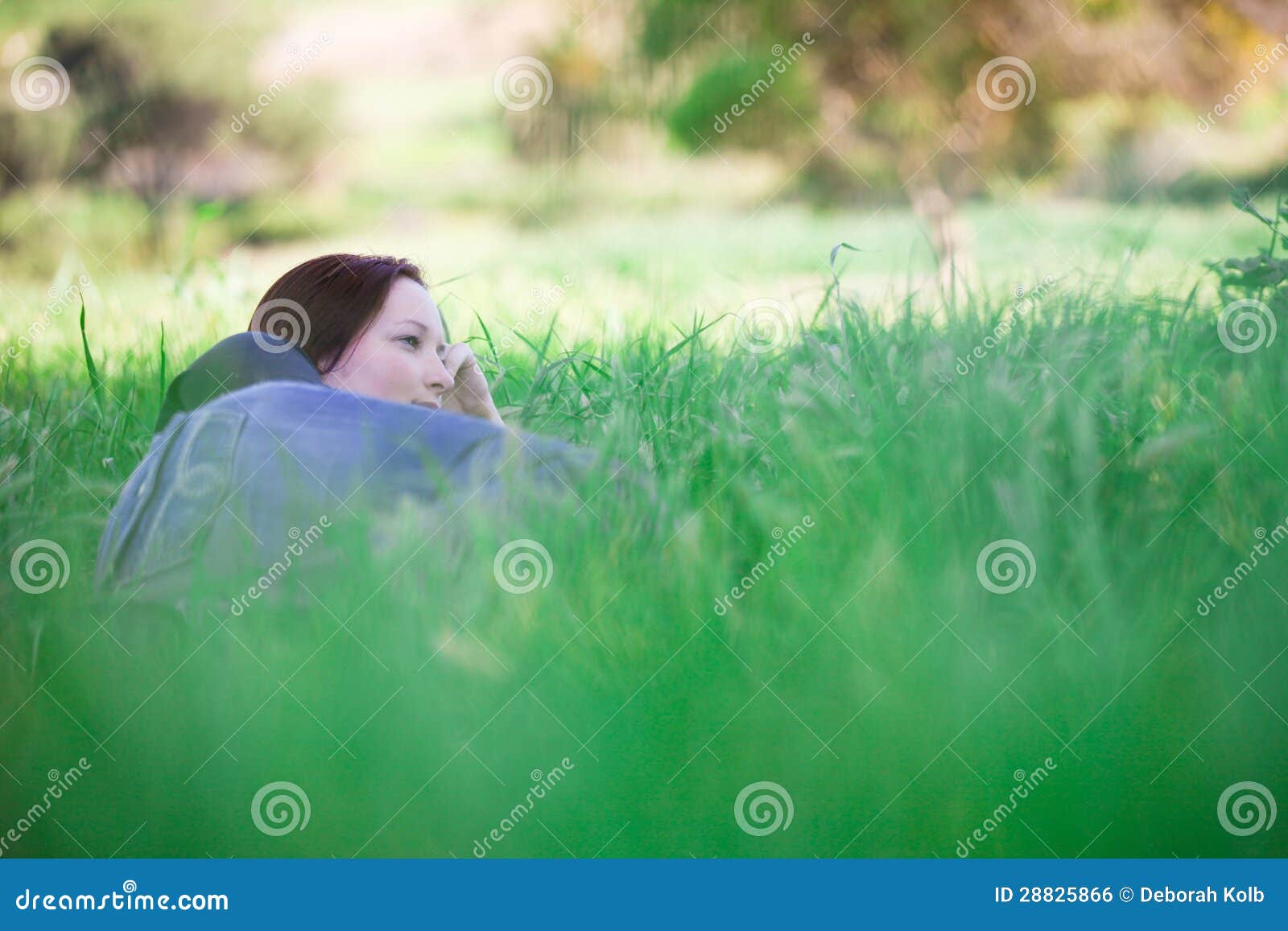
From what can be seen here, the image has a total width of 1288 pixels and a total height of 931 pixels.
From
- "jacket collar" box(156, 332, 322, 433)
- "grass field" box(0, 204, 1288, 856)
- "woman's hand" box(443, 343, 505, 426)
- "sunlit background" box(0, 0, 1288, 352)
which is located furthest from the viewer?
"sunlit background" box(0, 0, 1288, 352)

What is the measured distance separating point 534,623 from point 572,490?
0.20 meters

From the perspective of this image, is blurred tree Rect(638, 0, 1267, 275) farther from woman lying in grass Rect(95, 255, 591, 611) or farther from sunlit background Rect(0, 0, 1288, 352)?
woman lying in grass Rect(95, 255, 591, 611)

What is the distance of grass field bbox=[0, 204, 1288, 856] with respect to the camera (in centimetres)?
153

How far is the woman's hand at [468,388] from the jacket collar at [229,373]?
0.74 ft

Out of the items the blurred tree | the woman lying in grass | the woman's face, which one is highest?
the blurred tree

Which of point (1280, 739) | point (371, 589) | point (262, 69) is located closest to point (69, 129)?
point (262, 69)

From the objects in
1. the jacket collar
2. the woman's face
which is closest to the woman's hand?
the woman's face

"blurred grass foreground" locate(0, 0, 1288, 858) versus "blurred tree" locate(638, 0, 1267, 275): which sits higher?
"blurred tree" locate(638, 0, 1267, 275)

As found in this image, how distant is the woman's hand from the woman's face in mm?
23

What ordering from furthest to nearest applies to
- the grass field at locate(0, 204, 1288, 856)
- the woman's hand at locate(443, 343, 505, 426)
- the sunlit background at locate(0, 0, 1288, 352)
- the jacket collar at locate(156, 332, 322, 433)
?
1. the sunlit background at locate(0, 0, 1288, 352)
2. the woman's hand at locate(443, 343, 505, 426)
3. the jacket collar at locate(156, 332, 322, 433)
4. the grass field at locate(0, 204, 1288, 856)

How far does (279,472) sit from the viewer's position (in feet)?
5.25

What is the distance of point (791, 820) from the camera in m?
1.53

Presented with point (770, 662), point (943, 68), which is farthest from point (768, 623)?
point (943, 68)

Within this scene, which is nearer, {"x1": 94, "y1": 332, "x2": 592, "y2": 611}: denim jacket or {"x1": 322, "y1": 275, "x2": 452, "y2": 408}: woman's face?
{"x1": 94, "y1": 332, "x2": 592, "y2": 611}: denim jacket
